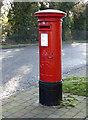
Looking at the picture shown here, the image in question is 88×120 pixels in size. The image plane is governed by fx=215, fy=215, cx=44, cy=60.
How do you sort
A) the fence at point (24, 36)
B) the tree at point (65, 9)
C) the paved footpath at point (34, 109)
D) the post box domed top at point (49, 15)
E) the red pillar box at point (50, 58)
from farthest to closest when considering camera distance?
the tree at point (65, 9), the fence at point (24, 36), the red pillar box at point (50, 58), the post box domed top at point (49, 15), the paved footpath at point (34, 109)

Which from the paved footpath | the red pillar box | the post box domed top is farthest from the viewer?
the red pillar box

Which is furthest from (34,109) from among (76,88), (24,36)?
(24,36)

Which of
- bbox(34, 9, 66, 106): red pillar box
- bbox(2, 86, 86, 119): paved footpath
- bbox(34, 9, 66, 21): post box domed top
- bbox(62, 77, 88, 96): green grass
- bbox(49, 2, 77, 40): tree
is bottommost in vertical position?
bbox(2, 86, 86, 119): paved footpath

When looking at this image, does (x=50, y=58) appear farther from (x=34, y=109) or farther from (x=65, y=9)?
(x=65, y=9)

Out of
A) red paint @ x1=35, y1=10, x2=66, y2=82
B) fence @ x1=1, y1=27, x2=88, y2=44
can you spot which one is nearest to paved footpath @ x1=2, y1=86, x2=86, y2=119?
red paint @ x1=35, y1=10, x2=66, y2=82

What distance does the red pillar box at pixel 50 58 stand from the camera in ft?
15.2

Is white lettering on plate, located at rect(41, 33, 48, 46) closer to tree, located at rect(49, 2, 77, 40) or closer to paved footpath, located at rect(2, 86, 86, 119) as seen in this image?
paved footpath, located at rect(2, 86, 86, 119)

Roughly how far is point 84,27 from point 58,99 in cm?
4056

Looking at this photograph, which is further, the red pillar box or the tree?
the tree

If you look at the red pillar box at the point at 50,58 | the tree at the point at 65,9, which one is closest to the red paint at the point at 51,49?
the red pillar box at the point at 50,58

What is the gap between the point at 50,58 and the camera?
4676 millimetres

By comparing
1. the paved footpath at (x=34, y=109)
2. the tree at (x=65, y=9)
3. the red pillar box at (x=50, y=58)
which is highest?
the tree at (x=65, y=9)

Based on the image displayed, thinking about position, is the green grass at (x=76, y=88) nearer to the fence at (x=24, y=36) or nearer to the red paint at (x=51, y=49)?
the red paint at (x=51, y=49)

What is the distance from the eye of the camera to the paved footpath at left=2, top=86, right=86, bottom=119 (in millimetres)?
4070
